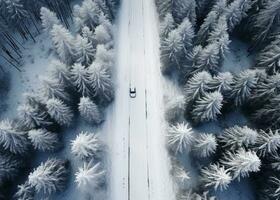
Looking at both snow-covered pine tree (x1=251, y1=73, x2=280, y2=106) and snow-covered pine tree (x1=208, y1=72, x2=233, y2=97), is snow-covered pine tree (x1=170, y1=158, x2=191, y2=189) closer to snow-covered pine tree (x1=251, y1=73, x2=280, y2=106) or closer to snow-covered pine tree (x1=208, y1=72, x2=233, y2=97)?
snow-covered pine tree (x1=208, y1=72, x2=233, y2=97)

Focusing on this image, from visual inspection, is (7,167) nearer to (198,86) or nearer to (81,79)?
(81,79)

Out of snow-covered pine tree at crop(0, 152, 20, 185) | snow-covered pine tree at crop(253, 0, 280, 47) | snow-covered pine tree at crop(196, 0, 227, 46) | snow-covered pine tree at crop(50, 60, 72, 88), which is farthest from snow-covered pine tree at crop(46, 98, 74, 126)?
snow-covered pine tree at crop(253, 0, 280, 47)

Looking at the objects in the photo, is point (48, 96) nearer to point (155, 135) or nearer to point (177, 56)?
point (155, 135)

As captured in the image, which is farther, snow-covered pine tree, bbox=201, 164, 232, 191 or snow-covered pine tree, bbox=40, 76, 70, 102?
snow-covered pine tree, bbox=40, 76, 70, 102

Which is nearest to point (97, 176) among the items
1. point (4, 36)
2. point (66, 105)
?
point (66, 105)

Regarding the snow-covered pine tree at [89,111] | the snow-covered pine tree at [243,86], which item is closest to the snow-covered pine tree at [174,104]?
the snow-covered pine tree at [243,86]

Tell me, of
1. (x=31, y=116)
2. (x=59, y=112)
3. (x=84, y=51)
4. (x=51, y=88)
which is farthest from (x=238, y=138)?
(x=31, y=116)

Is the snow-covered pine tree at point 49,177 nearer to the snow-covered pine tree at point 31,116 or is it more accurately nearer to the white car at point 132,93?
the snow-covered pine tree at point 31,116
